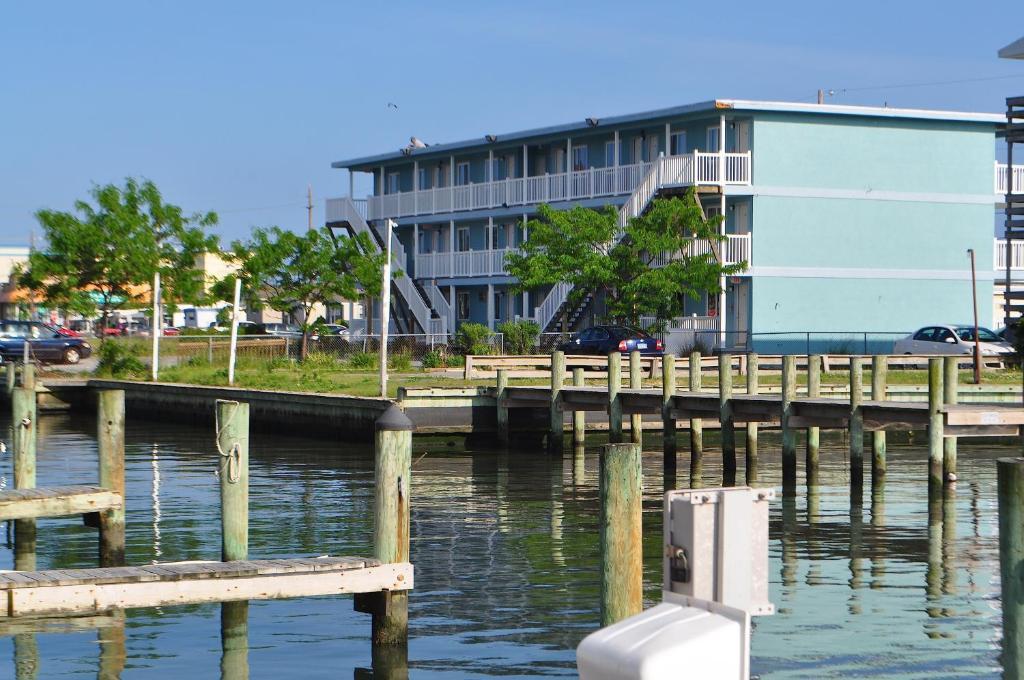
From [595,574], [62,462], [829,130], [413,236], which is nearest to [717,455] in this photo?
[62,462]

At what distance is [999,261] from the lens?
173 feet

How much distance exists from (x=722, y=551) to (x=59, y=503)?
35.6ft

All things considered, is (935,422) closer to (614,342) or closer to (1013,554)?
(1013,554)

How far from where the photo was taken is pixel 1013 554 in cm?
754

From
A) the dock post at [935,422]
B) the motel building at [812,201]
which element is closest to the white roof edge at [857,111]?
the motel building at [812,201]

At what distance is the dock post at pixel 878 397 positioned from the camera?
77.4ft

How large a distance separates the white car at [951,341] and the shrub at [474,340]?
1305cm

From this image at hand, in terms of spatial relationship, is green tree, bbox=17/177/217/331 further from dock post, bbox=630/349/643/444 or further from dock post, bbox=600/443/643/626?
dock post, bbox=600/443/643/626

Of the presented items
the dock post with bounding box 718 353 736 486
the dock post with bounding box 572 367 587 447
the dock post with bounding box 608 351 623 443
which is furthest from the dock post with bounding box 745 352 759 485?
the dock post with bounding box 572 367 587 447

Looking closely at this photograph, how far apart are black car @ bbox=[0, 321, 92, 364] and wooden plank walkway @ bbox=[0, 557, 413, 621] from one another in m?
42.7

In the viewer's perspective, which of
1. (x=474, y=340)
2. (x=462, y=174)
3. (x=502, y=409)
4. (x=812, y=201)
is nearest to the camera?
(x=502, y=409)

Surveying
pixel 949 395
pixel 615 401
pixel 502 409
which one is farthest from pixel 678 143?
pixel 949 395

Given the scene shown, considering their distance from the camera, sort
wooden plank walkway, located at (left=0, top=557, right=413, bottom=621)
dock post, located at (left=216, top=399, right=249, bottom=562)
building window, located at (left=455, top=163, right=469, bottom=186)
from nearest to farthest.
A: 1. wooden plank walkway, located at (left=0, top=557, right=413, bottom=621)
2. dock post, located at (left=216, top=399, right=249, bottom=562)
3. building window, located at (left=455, top=163, right=469, bottom=186)

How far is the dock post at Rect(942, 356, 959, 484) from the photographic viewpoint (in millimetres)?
21922
